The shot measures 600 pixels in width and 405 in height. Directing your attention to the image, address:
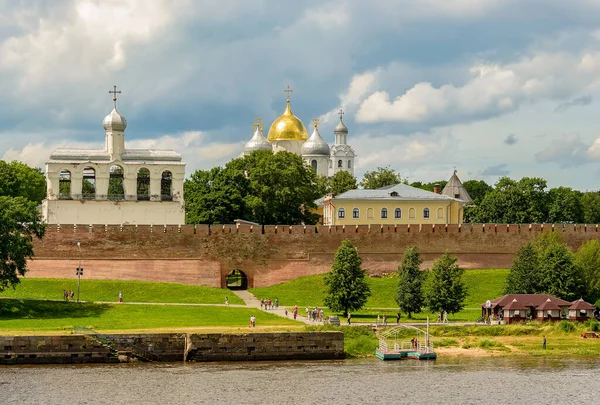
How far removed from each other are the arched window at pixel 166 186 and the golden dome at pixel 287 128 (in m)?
34.0

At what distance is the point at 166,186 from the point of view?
252ft

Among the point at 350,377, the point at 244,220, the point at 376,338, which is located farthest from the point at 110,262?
the point at 350,377

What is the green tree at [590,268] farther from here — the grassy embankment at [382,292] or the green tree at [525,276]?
the grassy embankment at [382,292]

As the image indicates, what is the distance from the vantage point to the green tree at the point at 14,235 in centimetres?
5709

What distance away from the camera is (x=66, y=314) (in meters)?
55.8

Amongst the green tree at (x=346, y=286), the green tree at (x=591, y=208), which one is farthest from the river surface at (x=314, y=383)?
the green tree at (x=591, y=208)

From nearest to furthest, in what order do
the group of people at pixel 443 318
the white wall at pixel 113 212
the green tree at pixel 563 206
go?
the group of people at pixel 443 318 < the white wall at pixel 113 212 < the green tree at pixel 563 206

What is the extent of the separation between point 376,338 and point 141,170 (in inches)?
1130

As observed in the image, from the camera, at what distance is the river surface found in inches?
1582

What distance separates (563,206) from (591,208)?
18385 mm

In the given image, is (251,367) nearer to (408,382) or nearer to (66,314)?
(408,382)

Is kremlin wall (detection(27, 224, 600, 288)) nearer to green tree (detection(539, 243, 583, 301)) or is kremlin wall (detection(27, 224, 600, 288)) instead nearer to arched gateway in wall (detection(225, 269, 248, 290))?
arched gateway in wall (detection(225, 269, 248, 290))

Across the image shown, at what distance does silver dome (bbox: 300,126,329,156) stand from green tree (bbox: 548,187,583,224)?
24638 mm

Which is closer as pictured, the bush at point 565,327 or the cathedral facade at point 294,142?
the bush at point 565,327
